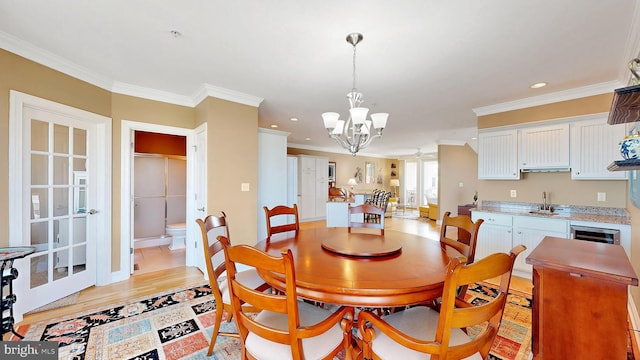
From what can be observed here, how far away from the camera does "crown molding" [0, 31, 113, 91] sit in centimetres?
223

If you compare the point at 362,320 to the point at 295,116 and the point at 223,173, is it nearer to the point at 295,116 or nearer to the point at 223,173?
the point at 223,173

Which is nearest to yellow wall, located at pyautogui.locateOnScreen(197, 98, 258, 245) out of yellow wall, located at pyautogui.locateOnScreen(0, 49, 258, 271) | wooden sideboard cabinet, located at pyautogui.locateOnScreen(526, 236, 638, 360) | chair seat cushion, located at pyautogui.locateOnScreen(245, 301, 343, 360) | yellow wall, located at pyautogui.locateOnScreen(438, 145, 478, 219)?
yellow wall, located at pyautogui.locateOnScreen(0, 49, 258, 271)

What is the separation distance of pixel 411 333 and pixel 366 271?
1.25ft

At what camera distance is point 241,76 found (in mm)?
2961

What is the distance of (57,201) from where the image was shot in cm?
275

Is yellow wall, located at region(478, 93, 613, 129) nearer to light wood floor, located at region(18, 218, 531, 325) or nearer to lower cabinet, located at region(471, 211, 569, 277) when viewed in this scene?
lower cabinet, located at region(471, 211, 569, 277)

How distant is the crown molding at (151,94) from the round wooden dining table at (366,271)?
2708mm

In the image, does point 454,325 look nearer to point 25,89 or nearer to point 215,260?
point 215,260

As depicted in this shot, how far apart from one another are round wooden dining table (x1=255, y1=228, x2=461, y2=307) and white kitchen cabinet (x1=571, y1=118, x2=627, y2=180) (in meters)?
2.66

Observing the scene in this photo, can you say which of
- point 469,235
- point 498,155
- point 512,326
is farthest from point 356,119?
point 498,155

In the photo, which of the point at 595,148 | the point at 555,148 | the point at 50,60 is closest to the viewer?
the point at 50,60

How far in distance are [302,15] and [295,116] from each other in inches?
115

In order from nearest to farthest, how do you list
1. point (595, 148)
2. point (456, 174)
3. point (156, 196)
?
1. point (595, 148)
2. point (156, 196)
3. point (456, 174)

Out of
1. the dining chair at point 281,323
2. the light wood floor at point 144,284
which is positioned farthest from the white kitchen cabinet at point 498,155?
the dining chair at point 281,323
